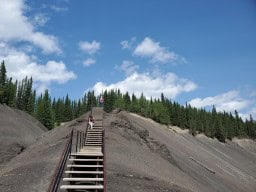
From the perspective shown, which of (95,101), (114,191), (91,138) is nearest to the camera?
(114,191)

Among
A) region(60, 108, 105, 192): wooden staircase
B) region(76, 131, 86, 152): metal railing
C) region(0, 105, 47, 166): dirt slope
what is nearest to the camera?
region(60, 108, 105, 192): wooden staircase

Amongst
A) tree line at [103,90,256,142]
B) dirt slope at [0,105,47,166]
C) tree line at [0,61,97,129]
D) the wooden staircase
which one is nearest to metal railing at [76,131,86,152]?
the wooden staircase

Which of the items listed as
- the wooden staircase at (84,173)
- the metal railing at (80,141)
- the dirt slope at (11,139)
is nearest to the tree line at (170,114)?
the dirt slope at (11,139)

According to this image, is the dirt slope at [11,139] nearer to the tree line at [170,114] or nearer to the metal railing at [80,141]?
the metal railing at [80,141]

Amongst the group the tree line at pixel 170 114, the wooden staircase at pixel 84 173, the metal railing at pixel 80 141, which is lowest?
the wooden staircase at pixel 84 173

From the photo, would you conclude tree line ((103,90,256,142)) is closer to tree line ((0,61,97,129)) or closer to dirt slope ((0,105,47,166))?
tree line ((0,61,97,129))

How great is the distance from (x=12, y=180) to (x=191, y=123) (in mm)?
126939

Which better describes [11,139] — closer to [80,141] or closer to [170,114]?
[80,141]

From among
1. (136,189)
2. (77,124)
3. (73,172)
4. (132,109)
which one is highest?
(132,109)

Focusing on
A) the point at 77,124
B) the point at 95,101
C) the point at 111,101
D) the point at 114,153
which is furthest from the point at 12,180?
the point at 95,101

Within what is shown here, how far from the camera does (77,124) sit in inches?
1901

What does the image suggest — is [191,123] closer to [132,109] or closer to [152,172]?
[132,109]

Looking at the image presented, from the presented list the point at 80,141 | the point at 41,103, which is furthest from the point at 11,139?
the point at 41,103

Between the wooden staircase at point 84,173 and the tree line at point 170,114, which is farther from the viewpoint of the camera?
the tree line at point 170,114
